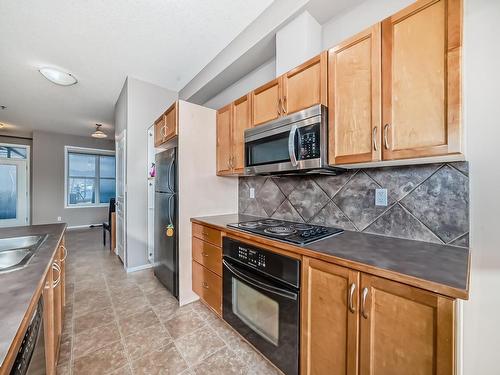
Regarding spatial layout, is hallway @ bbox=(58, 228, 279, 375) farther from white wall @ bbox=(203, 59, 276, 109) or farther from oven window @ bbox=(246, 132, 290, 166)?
white wall @ bbox=(203, 59, 276, 109)

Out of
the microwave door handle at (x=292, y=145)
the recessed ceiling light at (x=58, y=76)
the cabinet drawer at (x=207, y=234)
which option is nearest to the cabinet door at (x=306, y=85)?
the microwave door handle at (x=292, y=145)

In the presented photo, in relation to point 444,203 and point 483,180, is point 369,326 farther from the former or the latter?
point 483,180

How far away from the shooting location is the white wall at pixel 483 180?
3.49 feet

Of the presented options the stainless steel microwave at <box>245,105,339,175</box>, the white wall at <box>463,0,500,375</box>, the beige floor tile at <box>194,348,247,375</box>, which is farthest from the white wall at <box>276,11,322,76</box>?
the beige floor tile at <box>194,348,247,375</box>

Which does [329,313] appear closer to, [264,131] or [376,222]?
[376,222]

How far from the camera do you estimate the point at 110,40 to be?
2404 mm

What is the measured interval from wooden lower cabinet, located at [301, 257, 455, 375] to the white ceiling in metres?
2.27

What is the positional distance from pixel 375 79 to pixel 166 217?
2.28 m

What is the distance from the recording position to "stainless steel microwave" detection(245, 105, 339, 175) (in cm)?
144

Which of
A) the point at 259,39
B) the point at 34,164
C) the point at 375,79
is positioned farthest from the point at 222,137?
the point at 34,164

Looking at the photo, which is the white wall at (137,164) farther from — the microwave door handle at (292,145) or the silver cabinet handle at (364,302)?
the silver cabinet handle at (364,302)

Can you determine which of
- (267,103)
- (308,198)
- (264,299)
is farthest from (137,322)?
(267,103)

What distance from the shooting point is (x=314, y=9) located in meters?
1.70

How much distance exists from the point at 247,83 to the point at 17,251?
2542 mm
